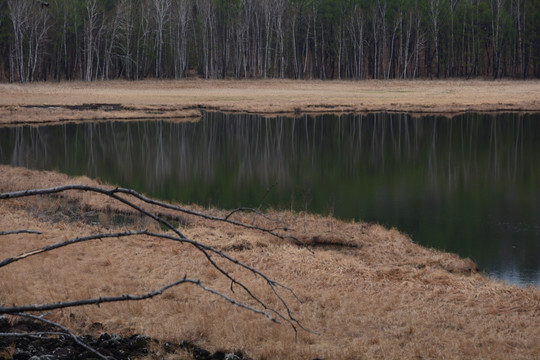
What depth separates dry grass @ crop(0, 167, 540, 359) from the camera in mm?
8180

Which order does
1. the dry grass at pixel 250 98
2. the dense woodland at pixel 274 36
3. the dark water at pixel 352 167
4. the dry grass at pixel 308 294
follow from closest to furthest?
the dry grass at pixel 308 294
the dark water at pixel 352 167
the dry grass at pixel 250 98
the dense woodland at pixel 274 36

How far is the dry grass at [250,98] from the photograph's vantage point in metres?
48.5

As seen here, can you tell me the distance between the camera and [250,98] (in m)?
59.4

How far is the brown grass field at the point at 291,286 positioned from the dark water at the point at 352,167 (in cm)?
187

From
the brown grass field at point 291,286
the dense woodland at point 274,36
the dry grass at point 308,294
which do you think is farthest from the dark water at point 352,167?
the dense woodland at point 274,36

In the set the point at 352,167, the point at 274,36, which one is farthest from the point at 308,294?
the point at 274,36

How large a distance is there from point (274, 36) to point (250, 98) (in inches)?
1557

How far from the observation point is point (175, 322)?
8.91 metres

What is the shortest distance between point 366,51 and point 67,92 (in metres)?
47.1

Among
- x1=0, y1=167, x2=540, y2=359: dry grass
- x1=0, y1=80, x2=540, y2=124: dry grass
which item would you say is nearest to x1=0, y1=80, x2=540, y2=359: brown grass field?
x1=0, y1=167, x2=540, y2=359: dry grass

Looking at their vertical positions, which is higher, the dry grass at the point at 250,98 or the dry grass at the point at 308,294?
the dry grass at the point at 250,98

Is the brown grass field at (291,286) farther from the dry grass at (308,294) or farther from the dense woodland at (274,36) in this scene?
the dense woodland at (274,36)

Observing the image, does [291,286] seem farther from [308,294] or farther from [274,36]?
[274,36]

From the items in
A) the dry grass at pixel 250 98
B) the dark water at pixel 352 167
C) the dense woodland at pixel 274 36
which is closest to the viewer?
the dark water at pixel 352 167
